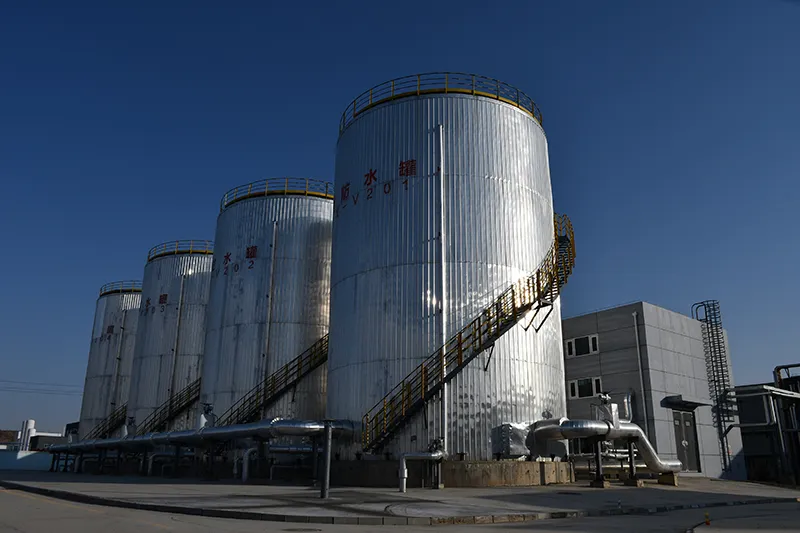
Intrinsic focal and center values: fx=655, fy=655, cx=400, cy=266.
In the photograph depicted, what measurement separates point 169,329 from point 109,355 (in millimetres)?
11931

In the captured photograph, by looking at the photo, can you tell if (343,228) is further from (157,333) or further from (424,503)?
(157,333)

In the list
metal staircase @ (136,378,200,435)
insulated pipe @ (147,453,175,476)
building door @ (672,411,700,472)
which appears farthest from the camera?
metal staircase @ (136,378,200,435)

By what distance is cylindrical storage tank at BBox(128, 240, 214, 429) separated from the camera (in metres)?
44.8

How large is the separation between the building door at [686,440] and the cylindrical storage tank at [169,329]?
3015 centimetres

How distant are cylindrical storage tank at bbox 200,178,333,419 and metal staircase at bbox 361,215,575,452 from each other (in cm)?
1066

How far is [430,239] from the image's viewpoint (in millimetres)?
26312

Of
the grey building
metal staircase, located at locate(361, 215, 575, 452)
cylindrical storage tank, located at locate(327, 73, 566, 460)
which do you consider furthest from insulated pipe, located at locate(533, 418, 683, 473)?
the grey building

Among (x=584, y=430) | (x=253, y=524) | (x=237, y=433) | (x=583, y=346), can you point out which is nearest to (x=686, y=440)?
(x=583, y=346)

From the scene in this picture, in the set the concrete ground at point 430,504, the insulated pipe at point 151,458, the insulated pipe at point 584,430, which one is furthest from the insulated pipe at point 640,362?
the insulated pipe at point 151,458

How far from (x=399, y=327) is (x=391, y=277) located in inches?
83.6

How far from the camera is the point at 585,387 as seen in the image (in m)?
37.4

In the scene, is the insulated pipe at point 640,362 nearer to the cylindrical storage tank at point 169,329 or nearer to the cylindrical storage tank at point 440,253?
the cylindrical storage tank at point 440,253

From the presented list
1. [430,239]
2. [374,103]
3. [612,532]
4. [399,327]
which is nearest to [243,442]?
[399,327]

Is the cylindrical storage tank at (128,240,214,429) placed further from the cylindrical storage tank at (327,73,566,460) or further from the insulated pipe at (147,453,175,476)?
the cylindrical storage tank at (327,73,566,460)
